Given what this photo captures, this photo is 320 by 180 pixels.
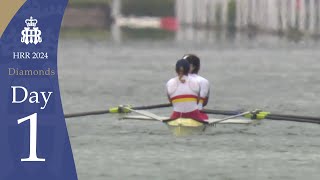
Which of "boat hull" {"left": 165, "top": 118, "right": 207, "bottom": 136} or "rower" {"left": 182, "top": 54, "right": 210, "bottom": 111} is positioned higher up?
"rower" {"left": 182, "top": 54, "right": 210, "bottom": 111}

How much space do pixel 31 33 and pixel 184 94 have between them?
10278mm

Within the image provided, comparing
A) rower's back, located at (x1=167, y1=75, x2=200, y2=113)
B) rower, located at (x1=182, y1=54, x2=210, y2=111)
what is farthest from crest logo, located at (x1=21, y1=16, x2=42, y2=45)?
rower, located at (x1=182, y1=54, x2=210, y2=111)

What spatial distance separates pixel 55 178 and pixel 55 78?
2.21 meters

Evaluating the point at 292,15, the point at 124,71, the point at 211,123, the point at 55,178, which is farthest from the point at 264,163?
the point at 292,15

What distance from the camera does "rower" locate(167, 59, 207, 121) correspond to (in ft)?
108

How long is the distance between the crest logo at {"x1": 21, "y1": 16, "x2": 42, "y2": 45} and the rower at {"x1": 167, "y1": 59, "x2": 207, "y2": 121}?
382 inches

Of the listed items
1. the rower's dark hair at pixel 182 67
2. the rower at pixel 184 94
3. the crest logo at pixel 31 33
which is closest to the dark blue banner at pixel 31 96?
the crest logo at pixel 31 33

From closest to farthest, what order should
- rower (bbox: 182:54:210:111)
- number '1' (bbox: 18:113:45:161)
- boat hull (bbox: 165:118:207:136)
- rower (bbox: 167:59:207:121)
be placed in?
1. number '1' (bbox: 18:113:45:161)
2. rower (bbox: 167:59:207:121)
3. rower (bbox: 182:54:210:111)
4. boat hull (bbox: 165:118:207:136)

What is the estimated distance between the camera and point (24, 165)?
24.2 metres

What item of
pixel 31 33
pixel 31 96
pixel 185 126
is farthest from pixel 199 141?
pixel 31 33

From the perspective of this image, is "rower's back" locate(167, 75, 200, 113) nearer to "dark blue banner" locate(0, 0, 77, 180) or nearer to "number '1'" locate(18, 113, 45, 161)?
"dark blue banner" locate(0, 0, 77, 180)

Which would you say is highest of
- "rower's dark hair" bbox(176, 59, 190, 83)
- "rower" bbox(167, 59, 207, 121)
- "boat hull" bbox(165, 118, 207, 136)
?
"rower's dark hair" bbox(176, 59, 190, 83)

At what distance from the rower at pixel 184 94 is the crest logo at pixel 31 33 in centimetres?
971

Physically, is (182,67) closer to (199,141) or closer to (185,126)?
(185,126)
